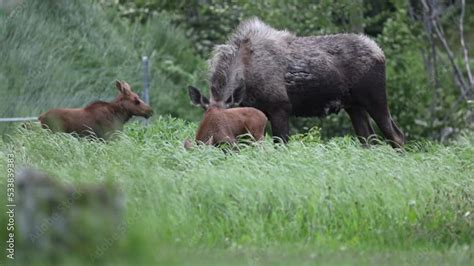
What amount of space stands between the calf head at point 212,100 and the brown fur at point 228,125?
551 mm

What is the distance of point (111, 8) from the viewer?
24875 mm

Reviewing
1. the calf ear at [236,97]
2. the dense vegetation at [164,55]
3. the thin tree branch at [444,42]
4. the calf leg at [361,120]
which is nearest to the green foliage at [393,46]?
the dense vegetation at [164,55]

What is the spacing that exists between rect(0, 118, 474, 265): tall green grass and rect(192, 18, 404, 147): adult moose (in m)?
2.80

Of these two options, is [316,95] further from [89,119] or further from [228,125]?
[89,119]

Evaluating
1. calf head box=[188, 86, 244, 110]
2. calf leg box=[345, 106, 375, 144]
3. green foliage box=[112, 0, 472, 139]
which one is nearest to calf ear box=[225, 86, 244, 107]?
calf head box=[188, 86, 244, 110]

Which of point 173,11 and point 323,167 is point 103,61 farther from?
point 323,167

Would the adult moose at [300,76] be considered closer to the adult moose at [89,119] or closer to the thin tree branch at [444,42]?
the adult moose at [89,119]

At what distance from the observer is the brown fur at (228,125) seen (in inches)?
544

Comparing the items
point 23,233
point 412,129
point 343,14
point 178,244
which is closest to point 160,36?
point 343,14

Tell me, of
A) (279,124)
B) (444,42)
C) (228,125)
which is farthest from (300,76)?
(444,42)

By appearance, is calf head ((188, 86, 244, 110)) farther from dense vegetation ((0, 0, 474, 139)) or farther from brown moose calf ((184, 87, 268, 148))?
dense vegetation ((0, 0, 474, 139))

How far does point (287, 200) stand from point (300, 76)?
5558mm

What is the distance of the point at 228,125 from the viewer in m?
14.0

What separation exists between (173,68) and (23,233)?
1510 centimetres
